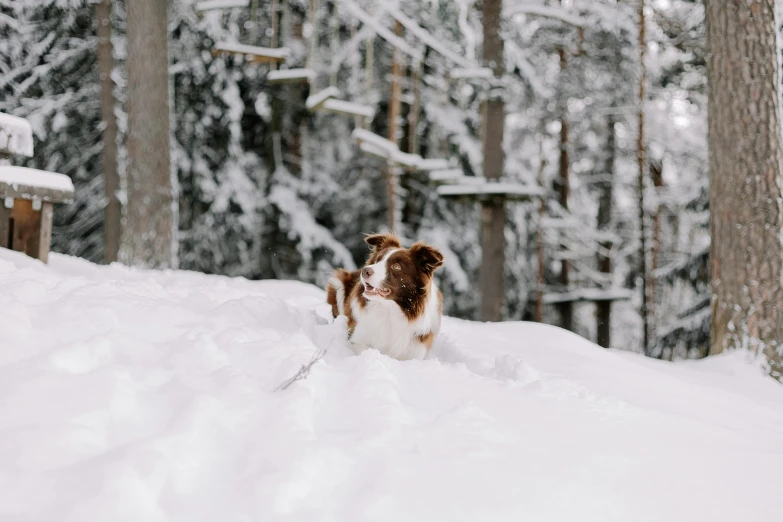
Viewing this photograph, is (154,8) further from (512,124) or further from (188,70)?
(512,124)

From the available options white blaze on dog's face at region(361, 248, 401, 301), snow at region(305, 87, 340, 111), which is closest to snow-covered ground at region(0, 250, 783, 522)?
white blaze on dog's face at region(361, 248, 401, 301)

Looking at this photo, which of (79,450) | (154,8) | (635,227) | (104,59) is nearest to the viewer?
(79,450)

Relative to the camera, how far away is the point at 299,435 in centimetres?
223

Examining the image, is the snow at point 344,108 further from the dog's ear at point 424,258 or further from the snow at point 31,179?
the dog's ear at point 424,258

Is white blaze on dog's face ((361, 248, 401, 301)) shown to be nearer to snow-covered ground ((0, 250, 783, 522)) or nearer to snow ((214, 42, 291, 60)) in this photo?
snow-covered ground ((0, 250, 783, 522))

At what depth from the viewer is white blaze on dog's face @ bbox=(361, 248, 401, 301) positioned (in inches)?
160

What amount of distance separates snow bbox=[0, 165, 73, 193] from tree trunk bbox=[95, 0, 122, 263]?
248 inches

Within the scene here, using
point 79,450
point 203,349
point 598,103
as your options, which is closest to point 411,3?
point 598,103

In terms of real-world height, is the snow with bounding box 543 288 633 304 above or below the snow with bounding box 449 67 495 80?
below

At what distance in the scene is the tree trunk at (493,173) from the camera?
358 inches

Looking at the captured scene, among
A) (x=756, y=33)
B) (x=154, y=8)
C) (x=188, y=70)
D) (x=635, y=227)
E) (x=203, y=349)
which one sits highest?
(x=188, y=70)

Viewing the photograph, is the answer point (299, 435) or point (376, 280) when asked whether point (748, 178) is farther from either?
point (299, 435)

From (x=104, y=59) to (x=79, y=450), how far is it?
1075 centimetres

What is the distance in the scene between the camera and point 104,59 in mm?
10906
